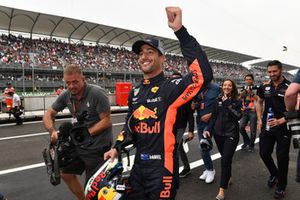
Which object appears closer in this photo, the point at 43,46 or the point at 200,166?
the point at 200,166

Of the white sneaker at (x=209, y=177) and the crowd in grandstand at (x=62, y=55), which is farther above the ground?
the crowd in grandstand at (x=62, y=55)

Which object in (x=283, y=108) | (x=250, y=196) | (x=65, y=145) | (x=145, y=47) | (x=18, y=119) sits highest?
(x=145, y=47)

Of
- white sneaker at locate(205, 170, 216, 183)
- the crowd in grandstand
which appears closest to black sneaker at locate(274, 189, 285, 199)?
white sneaker at locate(205, 170, 216, 183)

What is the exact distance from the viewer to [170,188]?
6.31ft

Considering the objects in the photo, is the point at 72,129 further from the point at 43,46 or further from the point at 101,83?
the point at 43,46

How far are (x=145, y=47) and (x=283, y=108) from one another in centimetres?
272

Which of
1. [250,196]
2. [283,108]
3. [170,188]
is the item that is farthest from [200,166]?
[170,188]

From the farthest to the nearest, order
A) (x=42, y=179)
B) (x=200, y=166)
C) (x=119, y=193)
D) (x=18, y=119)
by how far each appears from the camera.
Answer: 1. (x=18, y=119)
2. (x=200, y=166)
3. (x=42, y=179)
4. (x=119, y=193)

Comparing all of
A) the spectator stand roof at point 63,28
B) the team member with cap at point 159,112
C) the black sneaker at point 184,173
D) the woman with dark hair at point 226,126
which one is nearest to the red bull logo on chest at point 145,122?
the team member with cap at point 159,112

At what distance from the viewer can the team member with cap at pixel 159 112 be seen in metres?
1.89

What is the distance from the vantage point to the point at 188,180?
4680 millimetres

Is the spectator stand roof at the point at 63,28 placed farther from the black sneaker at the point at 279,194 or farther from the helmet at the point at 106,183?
the helmet at the point at 106,183

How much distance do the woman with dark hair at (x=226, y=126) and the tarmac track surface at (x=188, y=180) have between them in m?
0.45

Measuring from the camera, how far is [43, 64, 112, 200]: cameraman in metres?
3.01
